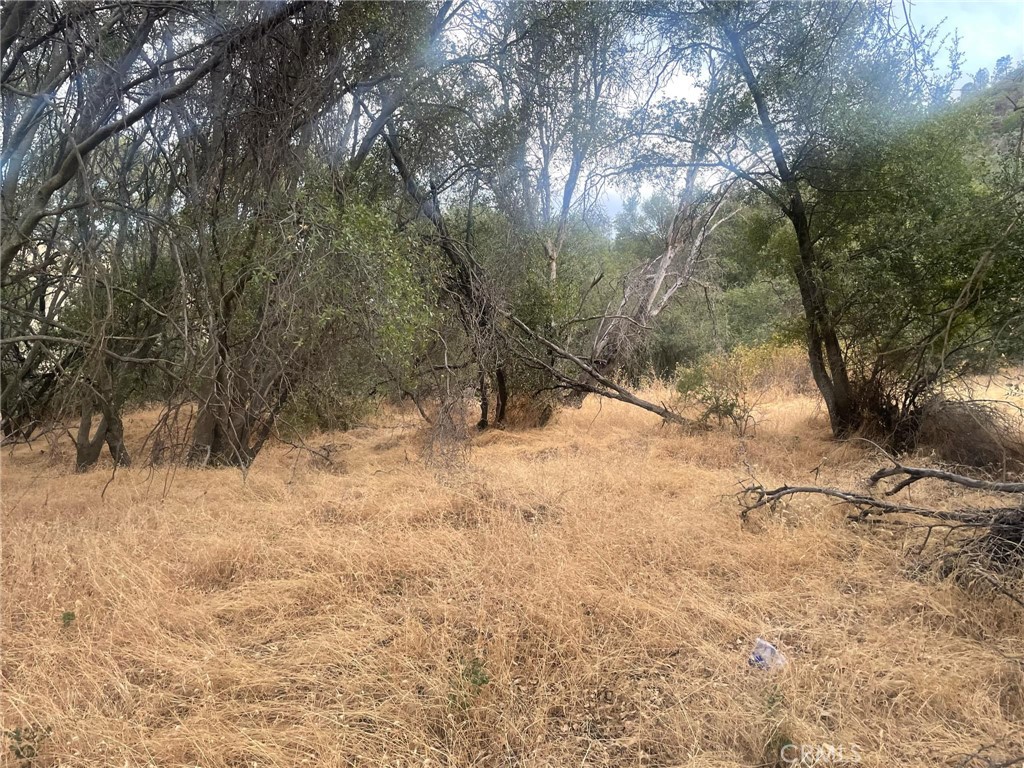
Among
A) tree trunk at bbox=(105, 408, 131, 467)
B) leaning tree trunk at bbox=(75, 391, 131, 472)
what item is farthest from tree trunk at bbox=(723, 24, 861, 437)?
tree trunk at bbox=(105, 408, 131, 467)

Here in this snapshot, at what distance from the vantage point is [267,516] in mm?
4793

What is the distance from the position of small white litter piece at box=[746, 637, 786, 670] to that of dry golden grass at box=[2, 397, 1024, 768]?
5 cm

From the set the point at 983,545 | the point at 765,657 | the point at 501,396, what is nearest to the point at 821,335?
the point at 983,545

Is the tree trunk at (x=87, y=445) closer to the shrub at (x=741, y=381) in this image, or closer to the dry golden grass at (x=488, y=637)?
the dry golden grass at (x=488, y=637)

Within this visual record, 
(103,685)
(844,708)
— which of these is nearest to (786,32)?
(844,708)

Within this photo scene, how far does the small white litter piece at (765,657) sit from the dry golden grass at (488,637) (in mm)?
54

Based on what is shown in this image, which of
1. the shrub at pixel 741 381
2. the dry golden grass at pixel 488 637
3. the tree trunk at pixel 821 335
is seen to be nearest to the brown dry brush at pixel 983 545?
the dry golden grass at pixel 488 637

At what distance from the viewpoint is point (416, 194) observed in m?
8.02

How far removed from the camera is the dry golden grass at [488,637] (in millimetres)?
2137

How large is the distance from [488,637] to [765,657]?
4.31ft

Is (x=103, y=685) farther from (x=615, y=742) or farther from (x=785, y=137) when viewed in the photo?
(x=785, y=137)

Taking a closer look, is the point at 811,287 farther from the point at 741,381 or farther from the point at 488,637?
the point at 488,637

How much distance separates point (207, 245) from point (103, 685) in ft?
12.5

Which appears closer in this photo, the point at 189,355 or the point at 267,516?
the point at 189,355
